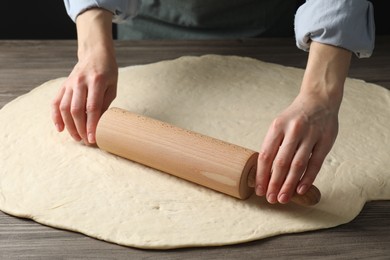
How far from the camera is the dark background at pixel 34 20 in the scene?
2404 millimetres

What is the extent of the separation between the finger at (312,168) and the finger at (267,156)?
57 millimetres

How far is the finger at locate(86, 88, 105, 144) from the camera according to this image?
4.39 ft

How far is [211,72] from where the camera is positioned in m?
1.66

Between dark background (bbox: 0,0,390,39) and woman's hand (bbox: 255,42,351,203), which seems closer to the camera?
woman's hand (bbox: 255,42,351,203)

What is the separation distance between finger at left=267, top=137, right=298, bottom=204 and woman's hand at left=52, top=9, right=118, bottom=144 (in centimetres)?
37

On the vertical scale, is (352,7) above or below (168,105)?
above

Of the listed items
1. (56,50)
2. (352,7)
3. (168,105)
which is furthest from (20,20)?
(352,7)

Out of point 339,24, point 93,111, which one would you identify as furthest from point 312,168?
point 93,111

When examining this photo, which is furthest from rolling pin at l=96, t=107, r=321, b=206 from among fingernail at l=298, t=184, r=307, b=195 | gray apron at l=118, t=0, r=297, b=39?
gray apron at l=118, t=0, r=297, b=39

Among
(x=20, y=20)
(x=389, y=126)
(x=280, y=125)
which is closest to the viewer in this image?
(x=280, y=125)

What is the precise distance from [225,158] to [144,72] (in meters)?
0.53

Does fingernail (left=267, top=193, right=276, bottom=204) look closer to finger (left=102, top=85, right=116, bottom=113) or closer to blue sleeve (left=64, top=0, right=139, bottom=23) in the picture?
finger (left=102, top=85, right=116, bottom=113)

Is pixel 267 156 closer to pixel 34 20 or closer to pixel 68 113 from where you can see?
pixel 68 113

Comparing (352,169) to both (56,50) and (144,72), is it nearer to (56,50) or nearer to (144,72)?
(144,72)
